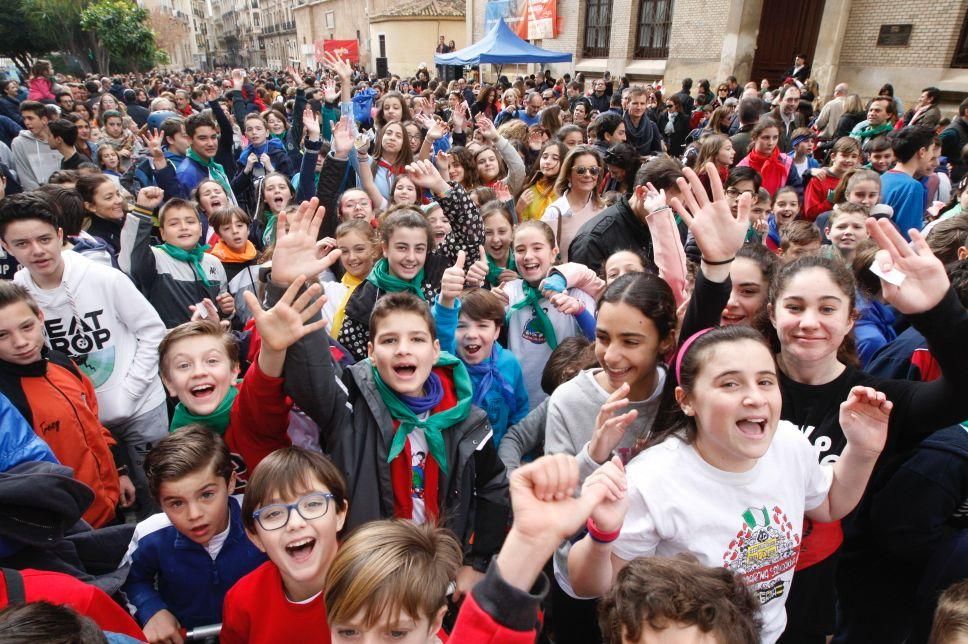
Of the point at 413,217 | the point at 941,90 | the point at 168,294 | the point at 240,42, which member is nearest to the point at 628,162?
the point at 413,217

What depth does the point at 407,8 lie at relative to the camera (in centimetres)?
3209

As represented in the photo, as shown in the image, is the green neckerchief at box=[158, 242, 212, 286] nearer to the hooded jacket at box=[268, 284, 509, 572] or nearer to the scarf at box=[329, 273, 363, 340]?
the scarf at box=[329, 273, 363, 340]

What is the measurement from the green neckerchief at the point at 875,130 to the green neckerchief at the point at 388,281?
653 cm

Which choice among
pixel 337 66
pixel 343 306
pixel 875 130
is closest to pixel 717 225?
pixel 343 306

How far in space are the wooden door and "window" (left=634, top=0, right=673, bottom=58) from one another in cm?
288

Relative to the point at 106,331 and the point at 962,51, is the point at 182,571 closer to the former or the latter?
the point at 106,331

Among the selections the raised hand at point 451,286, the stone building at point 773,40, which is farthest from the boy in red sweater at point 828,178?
the stone building at point 773,40

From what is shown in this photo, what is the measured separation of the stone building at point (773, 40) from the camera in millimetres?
10500

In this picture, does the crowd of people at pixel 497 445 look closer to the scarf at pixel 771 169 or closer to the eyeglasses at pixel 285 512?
the eyeglasses at pixel 285 512

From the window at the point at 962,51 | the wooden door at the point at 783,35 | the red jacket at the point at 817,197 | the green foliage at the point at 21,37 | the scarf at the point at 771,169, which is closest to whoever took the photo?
the red jacket at the point at 817,197

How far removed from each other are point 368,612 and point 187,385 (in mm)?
1344

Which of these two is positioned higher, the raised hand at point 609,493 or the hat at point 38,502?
the raised hand at point 609,493

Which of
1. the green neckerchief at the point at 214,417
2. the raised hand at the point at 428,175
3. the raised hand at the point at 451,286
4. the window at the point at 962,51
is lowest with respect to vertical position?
the green neckerchief at the point at 214,417

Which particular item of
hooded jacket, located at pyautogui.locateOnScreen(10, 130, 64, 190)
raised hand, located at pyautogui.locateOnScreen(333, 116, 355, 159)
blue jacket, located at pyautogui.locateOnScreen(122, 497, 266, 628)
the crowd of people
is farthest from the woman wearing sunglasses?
hooded jacket, located at pyautogui.locateOnScreen(10, 130, 64, 190)
